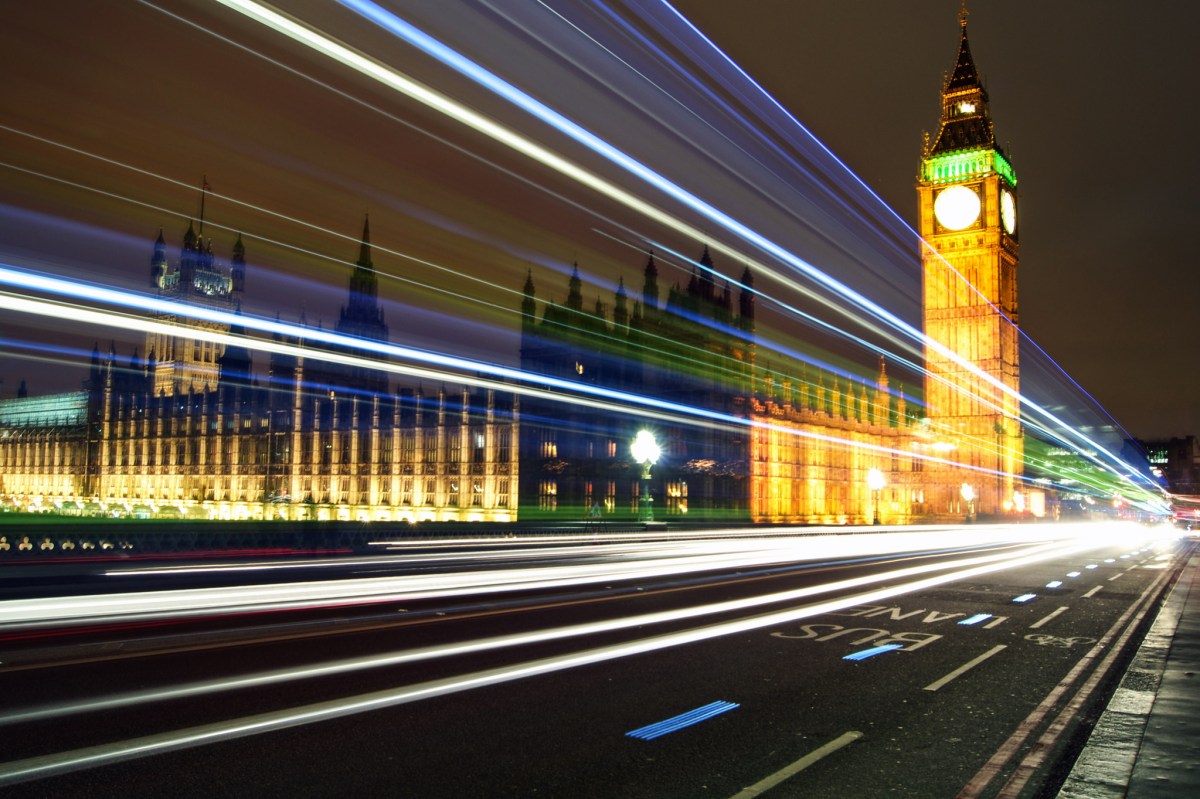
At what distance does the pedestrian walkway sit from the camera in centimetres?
593

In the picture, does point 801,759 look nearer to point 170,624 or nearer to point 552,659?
point 552,659

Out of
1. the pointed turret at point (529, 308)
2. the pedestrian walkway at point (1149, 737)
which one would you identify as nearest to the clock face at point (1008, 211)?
the pointed turret at point (529, 308)

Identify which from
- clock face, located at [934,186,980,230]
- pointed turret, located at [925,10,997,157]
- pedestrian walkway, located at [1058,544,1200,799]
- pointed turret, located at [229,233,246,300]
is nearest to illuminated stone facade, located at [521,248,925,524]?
clock face, located at [934,186,980,230]

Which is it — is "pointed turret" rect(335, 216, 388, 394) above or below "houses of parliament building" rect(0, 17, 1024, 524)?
above

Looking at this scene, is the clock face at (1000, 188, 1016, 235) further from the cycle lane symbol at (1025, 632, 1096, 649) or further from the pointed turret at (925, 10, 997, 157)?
the cycle lane symbol at (1025, 632, 1096, 649)

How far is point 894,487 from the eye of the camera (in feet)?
304

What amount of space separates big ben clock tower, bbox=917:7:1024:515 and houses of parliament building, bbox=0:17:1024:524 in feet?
0.83

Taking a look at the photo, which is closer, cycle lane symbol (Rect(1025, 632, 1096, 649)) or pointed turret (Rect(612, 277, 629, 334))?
cycle lane symbol (Rect(1025, 632, 1096, 649))

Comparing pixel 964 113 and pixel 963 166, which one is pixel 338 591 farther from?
pixel 964 113

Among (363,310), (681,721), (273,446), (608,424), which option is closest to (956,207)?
(608,424)

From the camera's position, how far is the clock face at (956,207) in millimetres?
107875

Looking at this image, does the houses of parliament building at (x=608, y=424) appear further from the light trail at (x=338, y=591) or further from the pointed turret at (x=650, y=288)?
the light trail at (x=338, y=591)

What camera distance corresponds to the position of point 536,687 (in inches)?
361

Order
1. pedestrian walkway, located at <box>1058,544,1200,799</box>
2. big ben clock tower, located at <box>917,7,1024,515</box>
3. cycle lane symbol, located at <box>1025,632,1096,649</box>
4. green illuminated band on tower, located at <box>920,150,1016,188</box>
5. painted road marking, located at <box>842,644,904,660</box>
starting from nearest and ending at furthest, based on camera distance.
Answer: pedestrian walkway, located at <box>1058,544,1200,799</box>, painted road marking, located at <box>842,644,904,660</box>, cycle lane symbol, located at <box>1025,632,1096,649</box>, big ben clock tower, located at <box>917,7,1024,515</box>, green illuminated band on tower, located at <box>920,150,1016,188</box>
